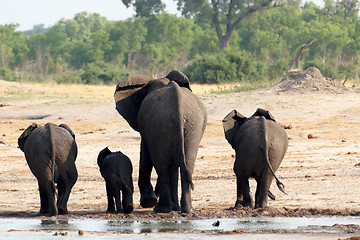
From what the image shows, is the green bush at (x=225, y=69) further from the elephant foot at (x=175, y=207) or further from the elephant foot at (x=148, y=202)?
the elephant foot at (x=175, y=207)

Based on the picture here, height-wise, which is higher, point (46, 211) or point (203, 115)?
point (203, 115)

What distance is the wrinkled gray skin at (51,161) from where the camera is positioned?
350 inches

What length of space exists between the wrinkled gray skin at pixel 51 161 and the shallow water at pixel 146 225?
423mm

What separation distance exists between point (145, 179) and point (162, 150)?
2.38ft

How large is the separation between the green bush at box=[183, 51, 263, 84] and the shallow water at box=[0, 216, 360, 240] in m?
24.1

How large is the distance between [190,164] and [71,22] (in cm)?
8326

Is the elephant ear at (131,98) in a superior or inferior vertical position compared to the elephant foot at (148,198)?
superior

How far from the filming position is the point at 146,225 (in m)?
8.11

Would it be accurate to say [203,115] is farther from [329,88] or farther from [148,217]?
[329,88]

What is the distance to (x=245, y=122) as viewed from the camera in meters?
9.27

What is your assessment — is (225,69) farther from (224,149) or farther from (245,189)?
(245,189)

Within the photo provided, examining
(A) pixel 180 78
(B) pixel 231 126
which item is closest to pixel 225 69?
(B) pixel 231 126

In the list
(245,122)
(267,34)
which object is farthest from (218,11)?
(245,122)

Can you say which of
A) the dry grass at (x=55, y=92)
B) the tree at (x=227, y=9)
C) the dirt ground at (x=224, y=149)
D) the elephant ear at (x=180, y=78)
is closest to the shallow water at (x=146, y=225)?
the dirt ground at (x=224, y=149)
